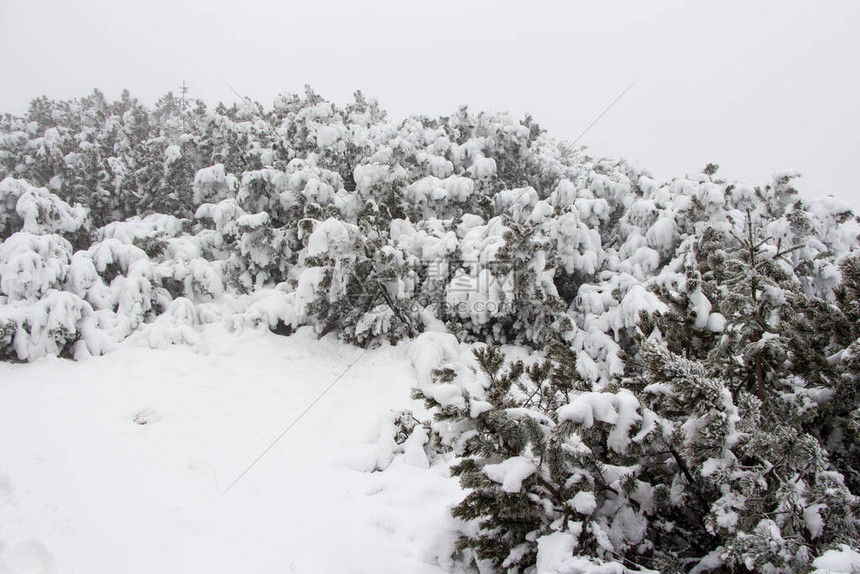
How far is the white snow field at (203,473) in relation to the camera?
2871 millimetres

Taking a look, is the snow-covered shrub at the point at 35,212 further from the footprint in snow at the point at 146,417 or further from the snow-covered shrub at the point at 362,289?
the snow-covered shrub at the point at 362,289

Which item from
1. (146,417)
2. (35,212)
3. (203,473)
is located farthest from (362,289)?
(35,212)

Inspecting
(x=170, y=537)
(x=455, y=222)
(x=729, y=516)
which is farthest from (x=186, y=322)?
(x=729, y=516)

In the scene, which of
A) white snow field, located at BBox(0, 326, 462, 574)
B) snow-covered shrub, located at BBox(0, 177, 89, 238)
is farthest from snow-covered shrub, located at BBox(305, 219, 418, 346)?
snow-covered shrub, located at BBox(0, 177, 89, 238)

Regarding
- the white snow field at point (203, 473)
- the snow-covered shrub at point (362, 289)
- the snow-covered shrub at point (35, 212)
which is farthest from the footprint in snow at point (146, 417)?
the snow-covered shrub at point (35, 212)

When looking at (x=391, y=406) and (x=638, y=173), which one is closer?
(x=391, y=406)

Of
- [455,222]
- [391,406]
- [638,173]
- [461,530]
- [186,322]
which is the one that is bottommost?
[186,322]

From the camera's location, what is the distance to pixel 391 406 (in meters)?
5.77

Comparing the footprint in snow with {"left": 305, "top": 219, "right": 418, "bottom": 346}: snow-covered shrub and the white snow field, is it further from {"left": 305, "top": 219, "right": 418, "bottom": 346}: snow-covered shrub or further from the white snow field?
{"left": 305, "top": 219, "right": 418, "bottom": 346}: snow-covered shrub

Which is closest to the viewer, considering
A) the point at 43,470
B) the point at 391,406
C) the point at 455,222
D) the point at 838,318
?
the point at 838,318

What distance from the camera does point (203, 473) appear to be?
3967 millimetres

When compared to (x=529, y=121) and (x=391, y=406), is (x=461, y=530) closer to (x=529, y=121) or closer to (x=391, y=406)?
(x=391, y=406)

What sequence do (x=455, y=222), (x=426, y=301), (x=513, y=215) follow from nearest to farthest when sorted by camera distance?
(x=426, y=301) → (x=455, y=222) → (x=513, y=215)

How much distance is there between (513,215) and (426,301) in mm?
3226
